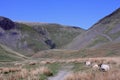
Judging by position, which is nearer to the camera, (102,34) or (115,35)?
(115,35)

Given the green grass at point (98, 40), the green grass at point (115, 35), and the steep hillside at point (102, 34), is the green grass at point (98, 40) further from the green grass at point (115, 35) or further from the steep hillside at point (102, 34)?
the green grass at point (115, 35)

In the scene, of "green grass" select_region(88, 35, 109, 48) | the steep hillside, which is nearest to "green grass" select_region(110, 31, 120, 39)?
the steep hillside

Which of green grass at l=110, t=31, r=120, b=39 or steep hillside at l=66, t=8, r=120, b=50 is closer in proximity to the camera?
green grass at l=110, t=31, r=120, b=39

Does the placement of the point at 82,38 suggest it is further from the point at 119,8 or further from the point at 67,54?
the point at 67,54

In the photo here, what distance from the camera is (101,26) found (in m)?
176

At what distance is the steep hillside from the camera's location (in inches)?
5704

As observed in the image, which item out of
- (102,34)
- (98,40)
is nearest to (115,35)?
(98,40)

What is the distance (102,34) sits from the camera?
15800 cm

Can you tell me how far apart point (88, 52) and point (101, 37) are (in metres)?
42.9

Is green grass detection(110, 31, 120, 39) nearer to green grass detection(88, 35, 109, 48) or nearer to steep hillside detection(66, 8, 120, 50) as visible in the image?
steep hillside detection(66, 8, 120, 50)

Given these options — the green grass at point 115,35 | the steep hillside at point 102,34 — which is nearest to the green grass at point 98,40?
the steep hillside at point 102,34

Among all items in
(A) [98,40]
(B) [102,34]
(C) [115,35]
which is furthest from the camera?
(B) [102,34]

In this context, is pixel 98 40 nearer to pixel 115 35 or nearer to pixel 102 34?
pixel 115 35

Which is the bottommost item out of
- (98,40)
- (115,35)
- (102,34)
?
(98,40)
